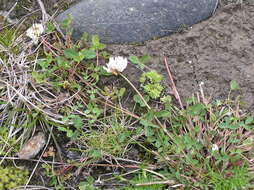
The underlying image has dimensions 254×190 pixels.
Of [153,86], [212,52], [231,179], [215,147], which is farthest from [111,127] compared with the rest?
Result: [212,52]

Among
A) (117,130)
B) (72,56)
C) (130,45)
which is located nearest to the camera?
(117,130)

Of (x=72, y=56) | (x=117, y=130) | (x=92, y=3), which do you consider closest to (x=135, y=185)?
(x=117, y=130)

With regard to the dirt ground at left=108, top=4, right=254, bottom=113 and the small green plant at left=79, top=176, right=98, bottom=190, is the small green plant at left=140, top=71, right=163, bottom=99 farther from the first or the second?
the small green plant at left=79, top=176, right=98, bottom=190

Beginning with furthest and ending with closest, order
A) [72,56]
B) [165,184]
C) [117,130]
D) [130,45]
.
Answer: [130,45] < [72,56] < [117,130] < [165,184]

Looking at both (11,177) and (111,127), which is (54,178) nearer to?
(11,177)

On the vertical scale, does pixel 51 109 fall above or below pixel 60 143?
above

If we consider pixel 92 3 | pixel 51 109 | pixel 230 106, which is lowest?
pixel 230 106

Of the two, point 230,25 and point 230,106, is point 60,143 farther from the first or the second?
point 230,25
